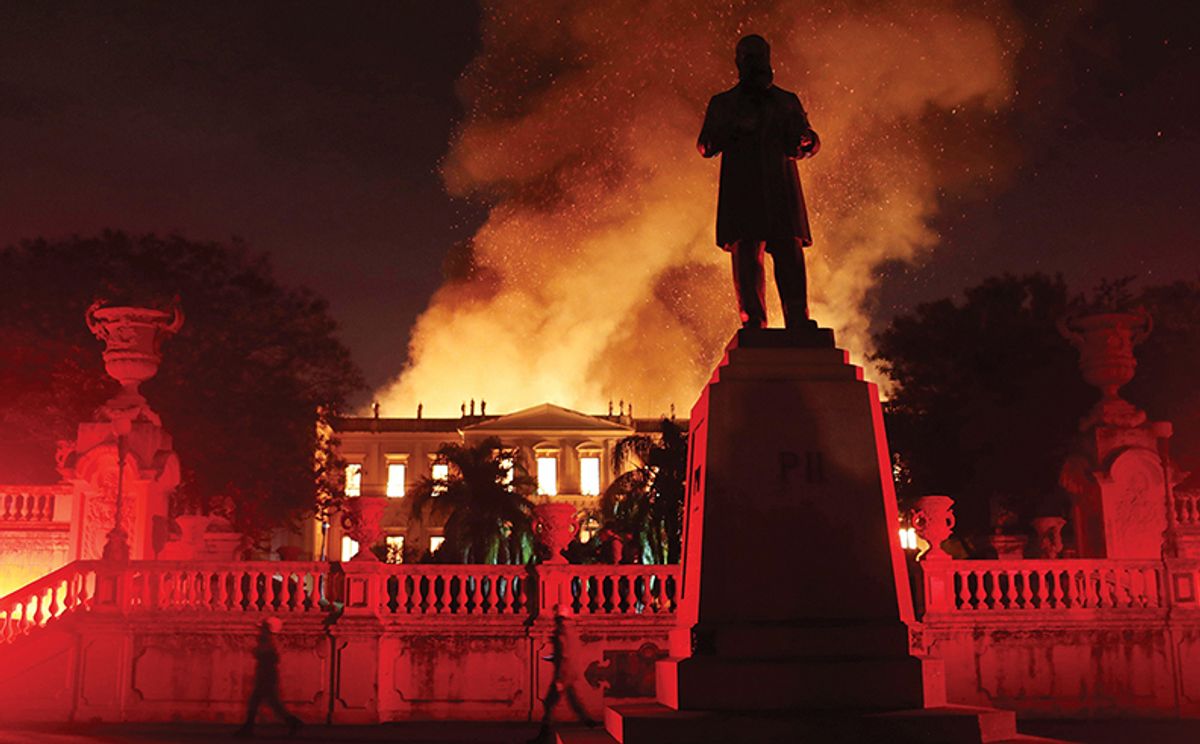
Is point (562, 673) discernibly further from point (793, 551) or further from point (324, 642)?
point (793, 551)

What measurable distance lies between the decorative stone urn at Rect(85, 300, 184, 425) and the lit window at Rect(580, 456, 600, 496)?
5299cm

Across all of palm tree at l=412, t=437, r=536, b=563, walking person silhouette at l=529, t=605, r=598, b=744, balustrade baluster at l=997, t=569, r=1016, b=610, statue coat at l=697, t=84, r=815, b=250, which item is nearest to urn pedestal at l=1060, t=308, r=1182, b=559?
balustrade baluster at l=997, t=569, r=1016, b=610

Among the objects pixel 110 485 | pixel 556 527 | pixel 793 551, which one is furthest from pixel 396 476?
pixel 793 551

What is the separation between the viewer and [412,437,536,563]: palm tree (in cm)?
3550

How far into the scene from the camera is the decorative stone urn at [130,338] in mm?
19672

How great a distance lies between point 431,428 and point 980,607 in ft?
190

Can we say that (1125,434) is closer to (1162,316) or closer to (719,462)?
(719,462)

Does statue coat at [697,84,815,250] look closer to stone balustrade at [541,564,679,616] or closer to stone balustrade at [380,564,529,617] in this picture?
stone balustrade at [541,564,679,616]

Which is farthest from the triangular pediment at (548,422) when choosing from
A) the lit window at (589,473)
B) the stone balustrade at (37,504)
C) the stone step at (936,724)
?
the stone step at (936,724)

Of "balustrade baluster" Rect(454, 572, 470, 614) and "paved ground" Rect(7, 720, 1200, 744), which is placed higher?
"balustrade baluster" Rect(454, 572, 470, 614)

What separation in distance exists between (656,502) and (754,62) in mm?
23069

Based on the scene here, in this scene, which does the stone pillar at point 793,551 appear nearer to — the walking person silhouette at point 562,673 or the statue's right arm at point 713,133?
the statue's right arm at point 713,133

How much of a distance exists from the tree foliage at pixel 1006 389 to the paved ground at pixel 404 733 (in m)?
11.0

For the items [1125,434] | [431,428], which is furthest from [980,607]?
[431,428]
